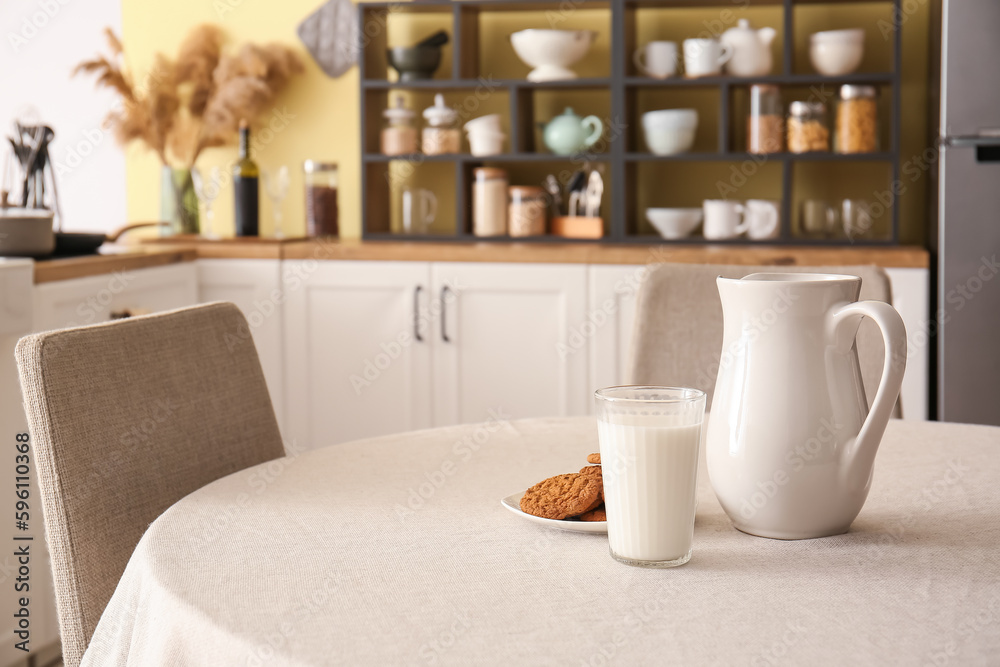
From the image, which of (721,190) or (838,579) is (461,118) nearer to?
(721,190)

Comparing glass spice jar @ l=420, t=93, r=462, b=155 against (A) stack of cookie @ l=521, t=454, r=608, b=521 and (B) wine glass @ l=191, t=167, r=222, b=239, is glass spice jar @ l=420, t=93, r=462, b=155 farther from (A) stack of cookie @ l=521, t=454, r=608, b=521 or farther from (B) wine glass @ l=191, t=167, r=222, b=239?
(A) stack of cookie @ l=521, t=454, r=608, b=521

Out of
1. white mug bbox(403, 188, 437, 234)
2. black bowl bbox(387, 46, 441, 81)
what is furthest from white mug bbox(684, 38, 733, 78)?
white mug bbox(403, 188, 437, 234)

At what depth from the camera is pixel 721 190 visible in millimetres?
2865

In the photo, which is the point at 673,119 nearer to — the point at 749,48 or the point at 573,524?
the point at 749,48

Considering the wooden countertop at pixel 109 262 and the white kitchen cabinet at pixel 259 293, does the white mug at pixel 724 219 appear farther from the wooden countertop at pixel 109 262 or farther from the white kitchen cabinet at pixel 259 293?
the wooden countertop at pixel 109 262

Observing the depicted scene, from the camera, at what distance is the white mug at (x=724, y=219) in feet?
8.59

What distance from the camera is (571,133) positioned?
8.95 ft

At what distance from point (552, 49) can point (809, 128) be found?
707 mm

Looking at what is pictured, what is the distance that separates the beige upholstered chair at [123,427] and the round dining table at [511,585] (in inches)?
4.7

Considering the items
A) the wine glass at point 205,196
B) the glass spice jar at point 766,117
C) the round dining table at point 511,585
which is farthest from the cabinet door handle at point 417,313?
the round dining table at point 511,585

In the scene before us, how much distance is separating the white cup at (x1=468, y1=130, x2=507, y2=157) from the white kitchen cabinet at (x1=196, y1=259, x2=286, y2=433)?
627 mm

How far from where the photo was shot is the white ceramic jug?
74cm

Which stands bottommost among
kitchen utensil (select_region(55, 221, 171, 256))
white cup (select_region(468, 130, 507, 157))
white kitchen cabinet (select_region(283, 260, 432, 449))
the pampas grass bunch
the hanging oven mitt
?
white kitchen cabinet (select_region(283, 260, 432, 449))

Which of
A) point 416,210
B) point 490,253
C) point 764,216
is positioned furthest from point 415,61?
point 764,216
